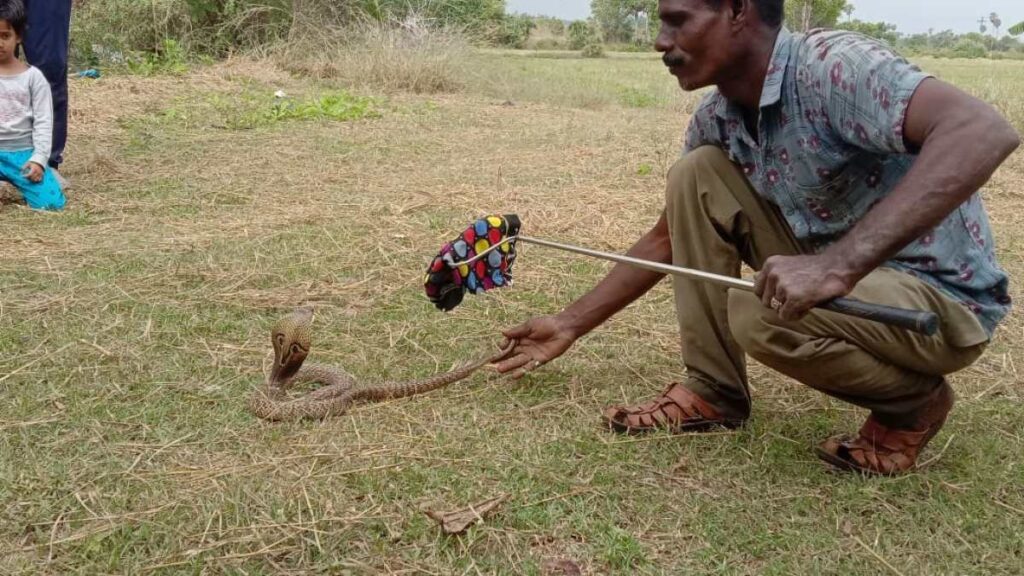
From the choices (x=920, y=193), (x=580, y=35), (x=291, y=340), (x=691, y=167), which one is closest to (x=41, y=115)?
(x=291, y=340)

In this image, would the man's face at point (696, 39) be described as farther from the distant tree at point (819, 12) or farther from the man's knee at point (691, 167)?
the distant tree at point (819, 12)

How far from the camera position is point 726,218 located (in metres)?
2.47

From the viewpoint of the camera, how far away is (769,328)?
2.17 metres

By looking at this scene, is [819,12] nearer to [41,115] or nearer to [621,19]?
[621,19]

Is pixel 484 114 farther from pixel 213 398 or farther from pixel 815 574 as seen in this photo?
pixel 815 574

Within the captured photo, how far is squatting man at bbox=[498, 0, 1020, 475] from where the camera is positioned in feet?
6.22

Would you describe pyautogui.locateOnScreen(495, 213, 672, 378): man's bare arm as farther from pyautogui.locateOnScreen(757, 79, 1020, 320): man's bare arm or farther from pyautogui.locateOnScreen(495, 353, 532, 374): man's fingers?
pyautogui.locateOnScreen(757, 79, 1020, 320): man's bare arm

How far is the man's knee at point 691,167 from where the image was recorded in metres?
2.50

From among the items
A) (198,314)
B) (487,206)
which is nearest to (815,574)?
(198,314)

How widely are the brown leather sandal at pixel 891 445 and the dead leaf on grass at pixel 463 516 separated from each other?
36.9 inches

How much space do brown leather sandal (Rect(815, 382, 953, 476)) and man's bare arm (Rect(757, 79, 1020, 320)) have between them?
0.64 metres

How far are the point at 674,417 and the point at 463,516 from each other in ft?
2.49

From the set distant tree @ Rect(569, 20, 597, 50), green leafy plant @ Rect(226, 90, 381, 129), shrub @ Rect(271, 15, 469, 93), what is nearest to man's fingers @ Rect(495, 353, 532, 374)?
green leafy plant @ Rect(226, 90, 381, 129)

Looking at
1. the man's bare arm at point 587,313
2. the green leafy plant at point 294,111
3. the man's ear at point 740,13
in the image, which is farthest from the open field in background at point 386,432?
the green leafy plant at point 294,111
